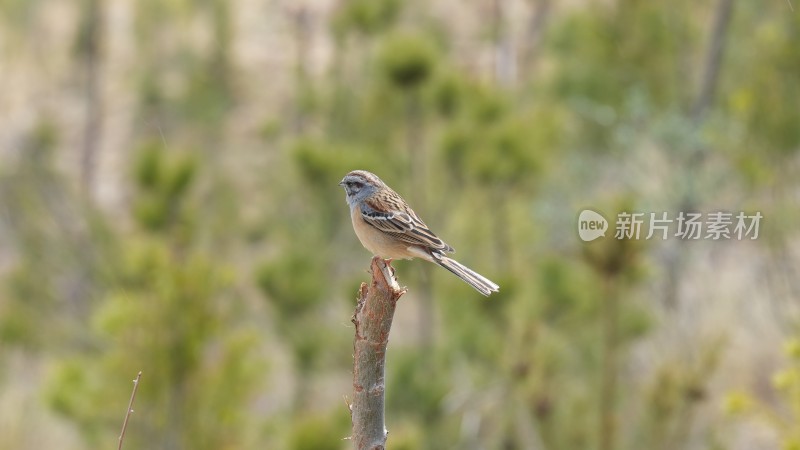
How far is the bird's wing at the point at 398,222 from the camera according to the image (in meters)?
3.47

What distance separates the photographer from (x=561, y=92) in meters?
10.9

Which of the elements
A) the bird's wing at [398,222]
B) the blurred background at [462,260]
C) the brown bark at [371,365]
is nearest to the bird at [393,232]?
the bird's wing at [398,222]

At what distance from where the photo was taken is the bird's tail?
113 inches

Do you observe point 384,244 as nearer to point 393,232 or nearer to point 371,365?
point 393,232

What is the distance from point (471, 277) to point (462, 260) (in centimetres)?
511

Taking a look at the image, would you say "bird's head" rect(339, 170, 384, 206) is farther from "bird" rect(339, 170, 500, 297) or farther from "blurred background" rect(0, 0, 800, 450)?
"blurred background" rect(0, 0, 800, 450)

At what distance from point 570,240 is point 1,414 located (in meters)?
5.59

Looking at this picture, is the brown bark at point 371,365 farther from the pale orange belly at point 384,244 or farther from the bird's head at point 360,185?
the bird's head at point 360,185

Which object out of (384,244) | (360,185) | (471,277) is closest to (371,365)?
(471,277)

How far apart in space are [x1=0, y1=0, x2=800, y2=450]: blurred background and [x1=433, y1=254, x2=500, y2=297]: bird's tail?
159 centimetres

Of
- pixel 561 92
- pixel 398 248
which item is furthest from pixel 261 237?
pixel 398 248

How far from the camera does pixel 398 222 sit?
138 inches

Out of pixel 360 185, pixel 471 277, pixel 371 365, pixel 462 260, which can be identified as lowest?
pixel 371 365

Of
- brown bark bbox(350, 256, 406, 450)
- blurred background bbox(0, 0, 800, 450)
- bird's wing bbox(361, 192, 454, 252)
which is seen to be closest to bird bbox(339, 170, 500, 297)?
bird's wing bbox(361, 192, 454, 252)
